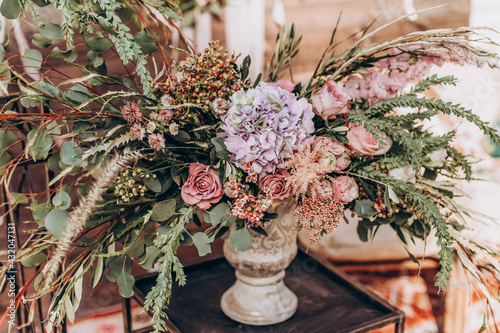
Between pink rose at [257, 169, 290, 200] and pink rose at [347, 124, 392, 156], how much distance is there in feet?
0.48

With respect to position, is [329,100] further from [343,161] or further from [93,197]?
[93,197]

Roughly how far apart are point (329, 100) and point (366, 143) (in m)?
0.11

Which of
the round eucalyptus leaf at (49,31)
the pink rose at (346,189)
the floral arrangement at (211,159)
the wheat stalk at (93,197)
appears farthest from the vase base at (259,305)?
the round eucalyptus leaf at (49,31)

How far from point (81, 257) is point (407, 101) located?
67 centimetres

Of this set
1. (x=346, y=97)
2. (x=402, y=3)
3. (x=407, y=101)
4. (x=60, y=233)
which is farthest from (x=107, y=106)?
(x=402, y=3)

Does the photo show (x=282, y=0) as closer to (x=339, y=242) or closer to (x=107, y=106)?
(x=339, y=242)

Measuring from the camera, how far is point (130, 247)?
2.55 feet

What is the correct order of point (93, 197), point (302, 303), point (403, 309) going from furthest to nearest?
point (403, 309) < point (302, 303) < point (93, 197)

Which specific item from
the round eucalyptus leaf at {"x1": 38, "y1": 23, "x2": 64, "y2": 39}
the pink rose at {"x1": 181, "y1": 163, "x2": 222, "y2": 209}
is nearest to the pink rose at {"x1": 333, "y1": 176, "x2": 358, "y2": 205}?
the pink rose at {"x1": 181, "y1": 163, "x2": 222, "y2": 209}

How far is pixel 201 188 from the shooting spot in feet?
2.59

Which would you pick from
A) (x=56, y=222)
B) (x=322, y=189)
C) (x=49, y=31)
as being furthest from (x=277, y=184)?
(x=49, y=31)

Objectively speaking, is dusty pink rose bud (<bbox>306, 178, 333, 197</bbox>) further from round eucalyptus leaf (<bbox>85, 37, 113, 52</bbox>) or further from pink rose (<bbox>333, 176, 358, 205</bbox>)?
round eucalyptus leaf (<bbox>85, 37, 113, 52</bbox>)

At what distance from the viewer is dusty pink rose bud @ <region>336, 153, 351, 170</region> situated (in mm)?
832

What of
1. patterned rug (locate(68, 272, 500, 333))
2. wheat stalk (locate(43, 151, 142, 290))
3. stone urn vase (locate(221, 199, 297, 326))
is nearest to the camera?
wheat stalk (locate(43, 151, 142, 290))
